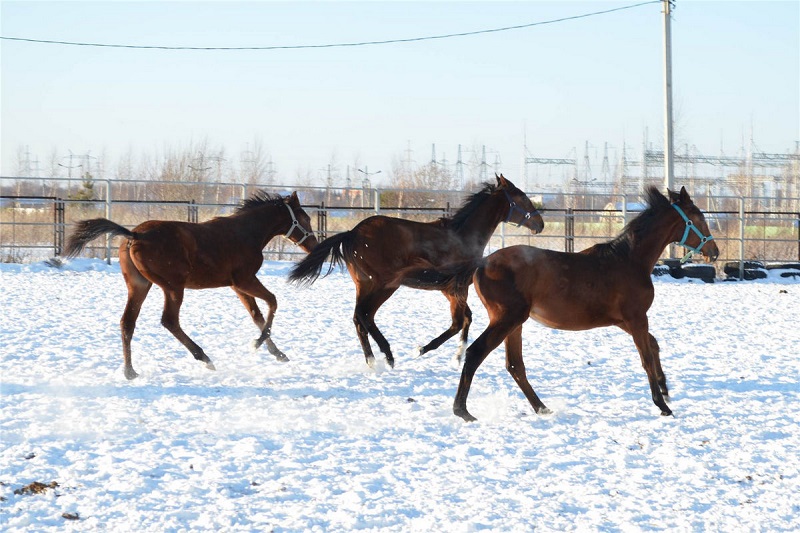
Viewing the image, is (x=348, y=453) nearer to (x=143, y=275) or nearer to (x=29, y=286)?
(x=143, y=275)

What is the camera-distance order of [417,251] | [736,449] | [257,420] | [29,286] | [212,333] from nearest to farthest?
[736,449] → [257,420] → [417,251] → [212,333] → [29,286]

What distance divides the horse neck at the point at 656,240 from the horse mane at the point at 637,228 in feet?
0.11

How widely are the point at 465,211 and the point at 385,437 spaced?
3522mm

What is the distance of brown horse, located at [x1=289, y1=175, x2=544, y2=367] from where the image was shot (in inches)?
279

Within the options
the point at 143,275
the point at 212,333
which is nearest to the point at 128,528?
the point at 143,275

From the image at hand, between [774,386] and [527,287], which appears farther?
[774,386]

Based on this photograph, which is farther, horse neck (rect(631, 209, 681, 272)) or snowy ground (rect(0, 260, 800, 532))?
horse neck (rect(631, 209, 681, 272))

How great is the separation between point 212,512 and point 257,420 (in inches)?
63.0

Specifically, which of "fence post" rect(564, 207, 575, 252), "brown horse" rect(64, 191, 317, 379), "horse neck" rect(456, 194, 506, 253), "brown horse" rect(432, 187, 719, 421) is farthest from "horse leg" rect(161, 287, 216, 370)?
"fence post" rect(564, 207, 575, 252)

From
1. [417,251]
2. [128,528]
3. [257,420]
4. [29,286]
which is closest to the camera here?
[128,528]

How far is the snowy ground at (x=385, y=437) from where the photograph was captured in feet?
11.7

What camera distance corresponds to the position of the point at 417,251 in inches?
295

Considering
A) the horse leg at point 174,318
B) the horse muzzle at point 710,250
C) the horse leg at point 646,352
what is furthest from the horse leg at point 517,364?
the horse leg at point 174,318

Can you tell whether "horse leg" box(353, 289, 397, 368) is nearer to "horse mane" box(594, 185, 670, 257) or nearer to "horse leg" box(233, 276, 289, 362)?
"horse leg" box(233, 276, 289, 362)
